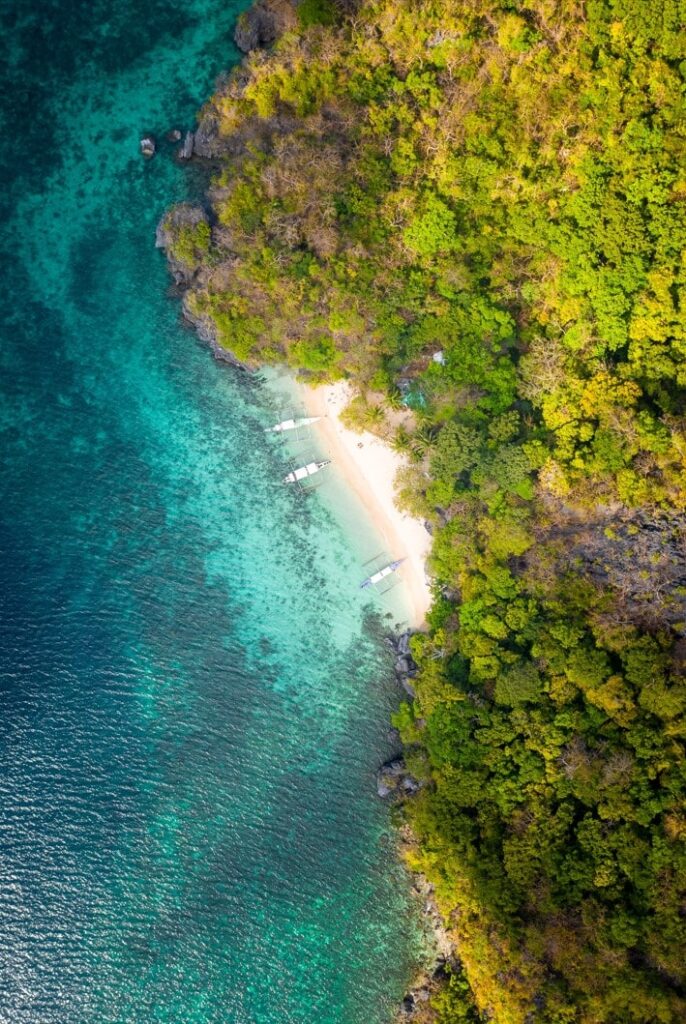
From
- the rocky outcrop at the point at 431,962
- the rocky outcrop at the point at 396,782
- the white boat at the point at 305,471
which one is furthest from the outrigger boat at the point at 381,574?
the rocky outcrop at the point at 431,962

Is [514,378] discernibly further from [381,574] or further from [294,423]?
[381,574]

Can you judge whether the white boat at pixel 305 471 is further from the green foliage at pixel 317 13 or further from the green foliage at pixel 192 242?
the green foliage at pixel 317 13

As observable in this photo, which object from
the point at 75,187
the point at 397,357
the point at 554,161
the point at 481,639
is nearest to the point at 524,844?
the point at 481,639

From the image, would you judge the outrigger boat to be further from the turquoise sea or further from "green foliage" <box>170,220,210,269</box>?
"green foliage" <box>170,220,210,269</box>

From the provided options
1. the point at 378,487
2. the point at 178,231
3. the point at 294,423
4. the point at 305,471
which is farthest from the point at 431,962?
the point at 178,231

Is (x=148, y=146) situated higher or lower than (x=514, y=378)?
higher

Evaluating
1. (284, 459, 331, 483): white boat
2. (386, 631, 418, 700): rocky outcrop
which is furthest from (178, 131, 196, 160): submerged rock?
(386, 631, 418, 700): rocky outcrop

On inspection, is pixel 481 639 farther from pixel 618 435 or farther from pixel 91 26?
pixel 91 26
